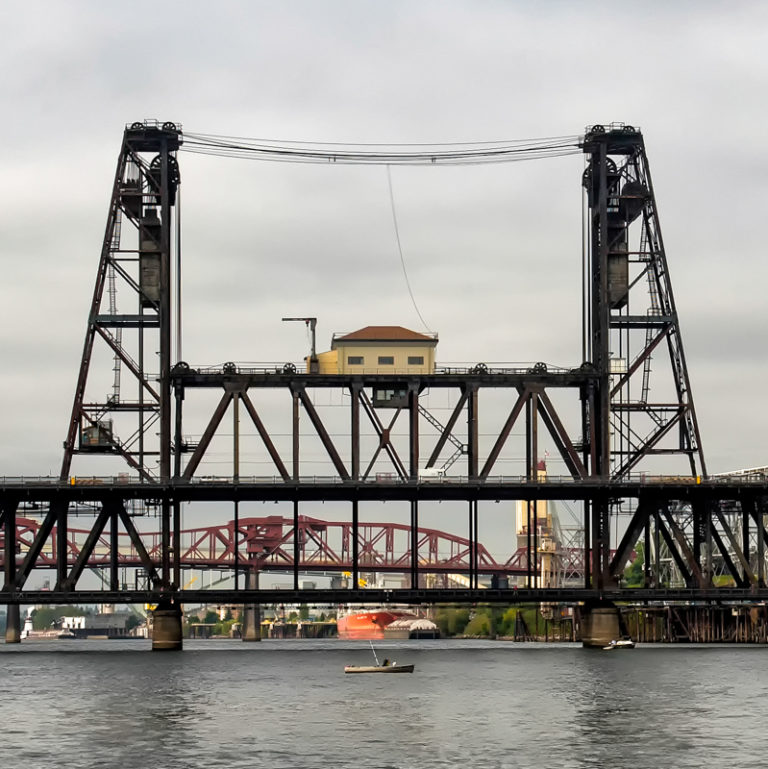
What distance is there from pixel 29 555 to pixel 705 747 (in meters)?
65.5

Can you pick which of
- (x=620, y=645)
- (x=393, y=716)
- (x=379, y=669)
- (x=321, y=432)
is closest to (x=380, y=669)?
(x=379, y=669)

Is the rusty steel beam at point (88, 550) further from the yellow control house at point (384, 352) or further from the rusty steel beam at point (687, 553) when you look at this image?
the rusty steel beam at point (687, 553)

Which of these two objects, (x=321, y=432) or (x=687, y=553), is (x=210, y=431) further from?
(x=687, y=553)

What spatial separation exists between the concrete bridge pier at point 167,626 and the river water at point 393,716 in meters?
8.31

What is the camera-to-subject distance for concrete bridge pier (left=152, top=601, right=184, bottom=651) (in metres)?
120

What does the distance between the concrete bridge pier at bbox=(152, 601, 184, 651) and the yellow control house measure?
64.6 feet

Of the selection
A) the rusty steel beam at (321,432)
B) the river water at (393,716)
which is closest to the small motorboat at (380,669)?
the river water at (393,716)

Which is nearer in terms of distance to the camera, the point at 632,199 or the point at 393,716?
the point at 393,716

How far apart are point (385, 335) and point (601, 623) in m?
25.4

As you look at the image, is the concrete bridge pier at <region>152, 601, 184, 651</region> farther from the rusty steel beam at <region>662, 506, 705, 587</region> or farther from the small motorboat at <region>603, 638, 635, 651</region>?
the rusty steel beam at <region>662, 506, 705, 587</region>

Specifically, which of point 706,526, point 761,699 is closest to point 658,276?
point 706,526

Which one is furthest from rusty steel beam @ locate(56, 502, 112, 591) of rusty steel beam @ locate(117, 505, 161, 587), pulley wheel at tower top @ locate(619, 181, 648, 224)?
pulley wheel at tower top @ locate(619, 181, 648, 224)

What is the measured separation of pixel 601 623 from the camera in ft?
395

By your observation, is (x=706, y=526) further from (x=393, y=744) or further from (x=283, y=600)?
(x=393, y=744)
